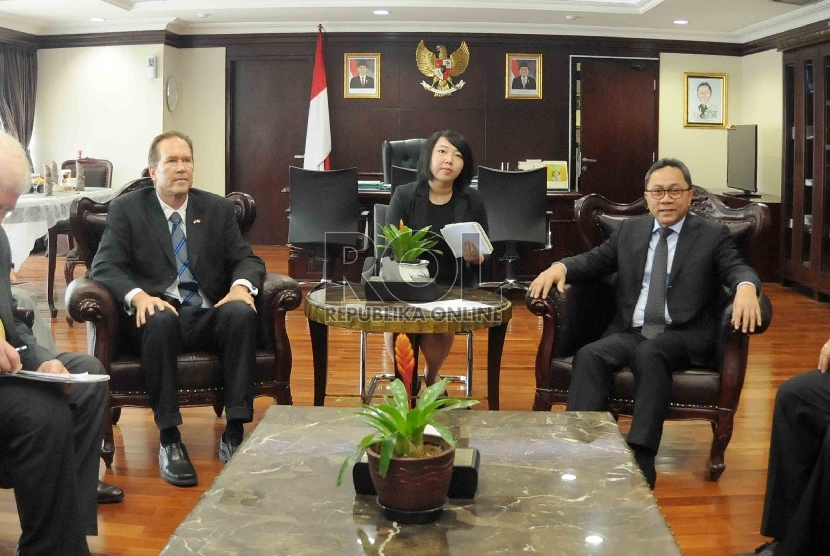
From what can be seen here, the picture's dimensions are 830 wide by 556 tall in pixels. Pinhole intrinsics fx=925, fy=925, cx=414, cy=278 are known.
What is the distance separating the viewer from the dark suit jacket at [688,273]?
3.29m

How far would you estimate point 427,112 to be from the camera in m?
10.2

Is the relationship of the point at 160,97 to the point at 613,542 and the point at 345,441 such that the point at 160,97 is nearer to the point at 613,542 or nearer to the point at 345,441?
the point at 345,441

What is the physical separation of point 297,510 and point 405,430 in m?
0.26

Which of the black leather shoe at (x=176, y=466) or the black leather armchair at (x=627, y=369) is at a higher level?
the black leather armchair at (x=627, y=369)

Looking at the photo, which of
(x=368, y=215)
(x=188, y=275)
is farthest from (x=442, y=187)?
(x=368, y=215)

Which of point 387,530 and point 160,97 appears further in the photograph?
point 160,97

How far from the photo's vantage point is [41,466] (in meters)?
2.25

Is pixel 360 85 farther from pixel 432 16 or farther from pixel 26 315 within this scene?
pixel 26 315

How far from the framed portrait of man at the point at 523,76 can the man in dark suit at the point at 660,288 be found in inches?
268

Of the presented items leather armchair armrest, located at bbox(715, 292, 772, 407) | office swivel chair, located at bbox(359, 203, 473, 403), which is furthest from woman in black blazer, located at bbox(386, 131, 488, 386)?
leather armchair armrest, located at bbox(715, 292, 772, 407)

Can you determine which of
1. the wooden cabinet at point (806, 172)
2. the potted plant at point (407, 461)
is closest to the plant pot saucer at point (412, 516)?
the potted plant at point (407, 461)

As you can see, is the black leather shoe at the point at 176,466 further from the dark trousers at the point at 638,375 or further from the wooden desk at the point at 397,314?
the dark trousers at the point at 638,375

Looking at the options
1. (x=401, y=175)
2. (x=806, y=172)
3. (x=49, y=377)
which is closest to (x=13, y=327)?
(x=49, y=377)

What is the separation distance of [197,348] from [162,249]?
410 millimetres
